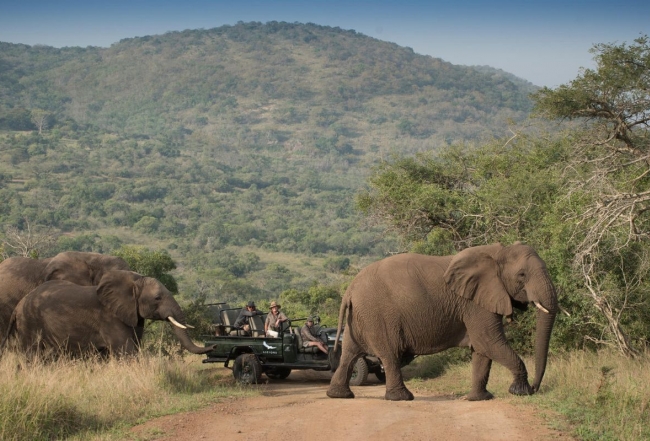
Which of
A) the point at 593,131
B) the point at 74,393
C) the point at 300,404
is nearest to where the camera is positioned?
the point at 74,393

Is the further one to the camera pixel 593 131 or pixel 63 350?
pixel 593 131

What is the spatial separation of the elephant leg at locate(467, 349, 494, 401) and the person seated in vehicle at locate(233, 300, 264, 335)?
5969 mm

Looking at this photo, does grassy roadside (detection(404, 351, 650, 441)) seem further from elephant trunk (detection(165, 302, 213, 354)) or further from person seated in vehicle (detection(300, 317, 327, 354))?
elephant trunk (detection(165, 302, 213, 354))

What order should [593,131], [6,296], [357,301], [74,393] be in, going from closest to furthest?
1. [74,393]
2. [357,301]
3. [6,296]
4. [593,131]

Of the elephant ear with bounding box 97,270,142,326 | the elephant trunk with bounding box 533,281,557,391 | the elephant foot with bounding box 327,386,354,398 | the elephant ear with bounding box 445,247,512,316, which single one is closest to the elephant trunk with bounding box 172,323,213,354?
the elephant ear with bounding box 97,270,142,326

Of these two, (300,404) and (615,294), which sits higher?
(615,294)

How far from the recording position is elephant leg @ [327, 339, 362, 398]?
14.6 metres

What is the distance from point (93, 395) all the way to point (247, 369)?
5154 millimetres

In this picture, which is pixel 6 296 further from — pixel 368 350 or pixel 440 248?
pixel 440 248

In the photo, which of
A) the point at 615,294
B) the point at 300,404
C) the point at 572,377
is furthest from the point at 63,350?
the point at 615,294

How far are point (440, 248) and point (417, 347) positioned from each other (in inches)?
407

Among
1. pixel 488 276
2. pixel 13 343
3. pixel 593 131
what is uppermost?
pixel 593 131

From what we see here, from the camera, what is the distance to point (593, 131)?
2381 centimetres

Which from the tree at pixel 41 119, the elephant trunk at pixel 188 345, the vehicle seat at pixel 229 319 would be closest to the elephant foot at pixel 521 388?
the elephant trunk at pixel 188 345
